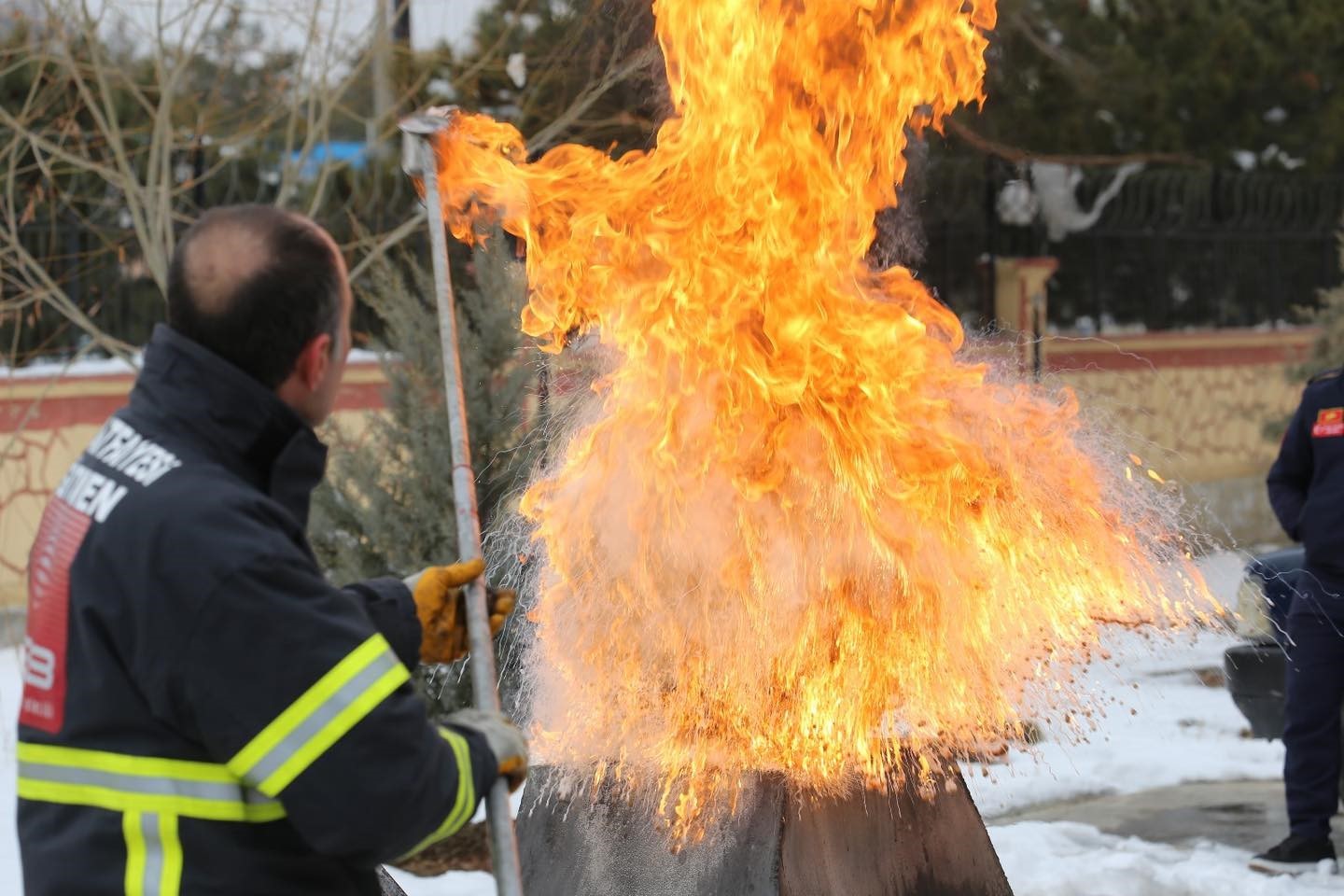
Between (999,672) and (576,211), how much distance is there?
1.74 meters

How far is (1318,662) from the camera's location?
558 centimetres

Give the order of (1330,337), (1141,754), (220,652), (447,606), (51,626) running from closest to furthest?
(220,652) → (51,626) → (447,606) → (1141,754) → (1330,337)

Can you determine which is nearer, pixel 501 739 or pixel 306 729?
pixel 306 729

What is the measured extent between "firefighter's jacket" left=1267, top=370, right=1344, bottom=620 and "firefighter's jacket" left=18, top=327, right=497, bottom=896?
418 cm

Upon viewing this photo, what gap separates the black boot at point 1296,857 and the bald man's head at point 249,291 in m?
4.49

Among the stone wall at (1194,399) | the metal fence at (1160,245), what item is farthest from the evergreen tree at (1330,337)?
the metal fence at (1160,245)

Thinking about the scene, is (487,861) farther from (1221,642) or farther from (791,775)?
(1221,642)

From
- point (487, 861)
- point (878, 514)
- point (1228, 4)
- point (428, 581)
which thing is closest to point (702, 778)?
point (878, 514)

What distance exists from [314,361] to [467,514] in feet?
2.15

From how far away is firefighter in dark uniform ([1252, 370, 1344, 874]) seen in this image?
5504 millimetres

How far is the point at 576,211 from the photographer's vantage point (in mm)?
4500

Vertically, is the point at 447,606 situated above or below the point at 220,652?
below

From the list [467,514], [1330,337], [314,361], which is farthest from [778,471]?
[1330,337]

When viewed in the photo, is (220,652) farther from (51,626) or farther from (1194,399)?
(1194,399)
